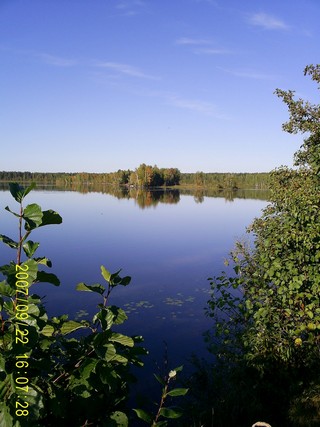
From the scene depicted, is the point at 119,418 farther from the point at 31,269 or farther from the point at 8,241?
the point at 8,241

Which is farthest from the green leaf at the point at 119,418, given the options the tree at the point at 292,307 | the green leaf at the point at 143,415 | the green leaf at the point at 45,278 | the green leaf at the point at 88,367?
the tree at the point at 292,307

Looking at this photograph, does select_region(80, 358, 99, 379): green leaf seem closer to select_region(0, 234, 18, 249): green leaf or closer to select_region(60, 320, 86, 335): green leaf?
select_region(60, 320, 86, 335): green leaf

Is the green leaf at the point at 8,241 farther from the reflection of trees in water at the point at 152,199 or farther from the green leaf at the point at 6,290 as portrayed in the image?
the reflection of trees in water at the point at 152,199

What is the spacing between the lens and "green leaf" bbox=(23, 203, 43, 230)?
1.81 m

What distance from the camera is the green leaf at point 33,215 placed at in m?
1.81

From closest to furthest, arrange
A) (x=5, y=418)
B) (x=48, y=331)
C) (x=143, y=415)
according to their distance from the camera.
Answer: (x=5, y=418)
(x=143, y=415)
(x=48, y=331)

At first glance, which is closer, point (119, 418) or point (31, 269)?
point (31, 269)

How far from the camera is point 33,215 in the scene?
1818mm

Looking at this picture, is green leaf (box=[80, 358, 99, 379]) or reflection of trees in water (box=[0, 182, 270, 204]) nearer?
green leaf (box=[80, 358, 99, 379])

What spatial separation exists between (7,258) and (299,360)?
21.4 m

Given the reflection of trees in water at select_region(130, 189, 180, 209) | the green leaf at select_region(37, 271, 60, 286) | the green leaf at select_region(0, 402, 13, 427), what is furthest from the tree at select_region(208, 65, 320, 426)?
the reflection of trees in water at select_region(130, 189, 180, 209)

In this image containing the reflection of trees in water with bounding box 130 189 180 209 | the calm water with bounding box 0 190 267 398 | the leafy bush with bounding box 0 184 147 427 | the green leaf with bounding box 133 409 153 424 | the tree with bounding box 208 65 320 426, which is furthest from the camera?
the reflection of trees in water with bounding box 130 189 180 209

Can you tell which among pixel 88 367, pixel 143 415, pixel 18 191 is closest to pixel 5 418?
pixel 88 367

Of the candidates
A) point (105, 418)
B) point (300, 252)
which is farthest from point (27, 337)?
point (300, 252)
